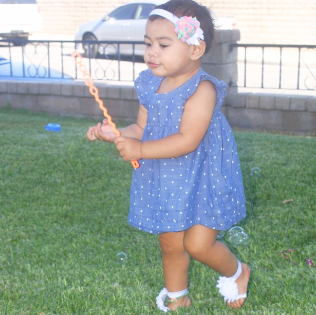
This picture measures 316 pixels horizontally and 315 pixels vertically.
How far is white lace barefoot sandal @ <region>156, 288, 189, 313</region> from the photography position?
120 inches

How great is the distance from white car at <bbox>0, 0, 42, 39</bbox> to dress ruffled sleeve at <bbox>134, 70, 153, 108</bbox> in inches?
674

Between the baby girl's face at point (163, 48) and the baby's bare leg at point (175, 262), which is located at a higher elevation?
the baby girl's face at point (163, 48)

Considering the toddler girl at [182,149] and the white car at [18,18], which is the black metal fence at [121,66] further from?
the toddler girl at [182,149]

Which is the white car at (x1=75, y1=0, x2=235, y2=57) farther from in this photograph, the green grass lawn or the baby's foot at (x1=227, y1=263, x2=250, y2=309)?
the baby's foot at (x1=227, y1=263, x2=250, y2=309)

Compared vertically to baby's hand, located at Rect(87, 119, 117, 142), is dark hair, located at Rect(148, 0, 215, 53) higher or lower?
higher

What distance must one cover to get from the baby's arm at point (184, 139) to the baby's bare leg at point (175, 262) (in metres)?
0.42

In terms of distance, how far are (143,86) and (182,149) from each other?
0.47m

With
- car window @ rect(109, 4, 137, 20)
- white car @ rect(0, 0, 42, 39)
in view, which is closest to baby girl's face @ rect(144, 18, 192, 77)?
car window @ rect(109, 4, 137, 20)

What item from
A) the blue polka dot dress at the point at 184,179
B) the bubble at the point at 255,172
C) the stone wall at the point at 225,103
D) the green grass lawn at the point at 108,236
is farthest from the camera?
the stone wall at the point at 225,103

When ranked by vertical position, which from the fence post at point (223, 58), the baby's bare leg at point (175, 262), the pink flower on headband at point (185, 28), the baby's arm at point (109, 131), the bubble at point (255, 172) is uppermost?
the pink flower on headband at point (185, 28)

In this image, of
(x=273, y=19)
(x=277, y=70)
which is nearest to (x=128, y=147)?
(x=277, y=70)

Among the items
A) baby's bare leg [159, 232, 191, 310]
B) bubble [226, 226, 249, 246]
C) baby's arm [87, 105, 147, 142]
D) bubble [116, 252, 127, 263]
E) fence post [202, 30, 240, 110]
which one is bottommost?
bubble [116, 252, 127, 263]

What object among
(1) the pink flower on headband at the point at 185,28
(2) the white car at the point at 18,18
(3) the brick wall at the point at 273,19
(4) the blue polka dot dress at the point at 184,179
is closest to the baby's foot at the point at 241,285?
(4) the blue polka dot dress at the point at 184,179

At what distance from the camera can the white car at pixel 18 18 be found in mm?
19531
